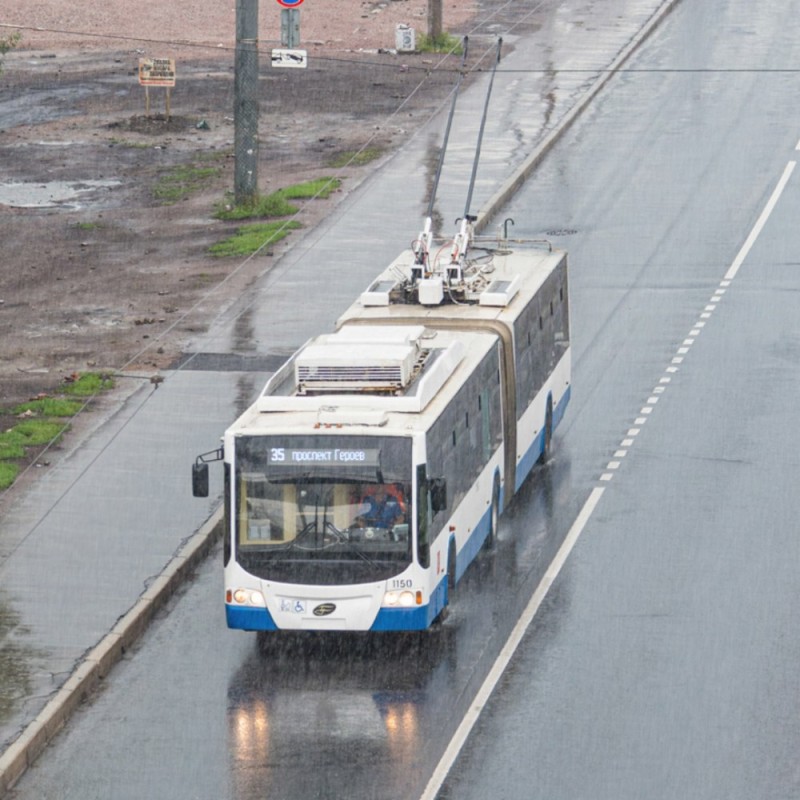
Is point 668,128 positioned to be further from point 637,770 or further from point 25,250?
point 637,770

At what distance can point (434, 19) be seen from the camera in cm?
5841

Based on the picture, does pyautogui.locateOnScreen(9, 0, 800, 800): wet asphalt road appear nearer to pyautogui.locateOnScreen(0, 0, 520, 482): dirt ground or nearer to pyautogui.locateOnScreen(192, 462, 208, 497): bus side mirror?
pyautogui.locateOnScreen(192, 462, 208, 497): bus side mirror

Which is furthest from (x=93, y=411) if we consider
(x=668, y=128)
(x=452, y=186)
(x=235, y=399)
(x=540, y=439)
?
(x=668, y=128)

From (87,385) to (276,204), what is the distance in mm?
13092

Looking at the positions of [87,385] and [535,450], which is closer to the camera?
[535,450]

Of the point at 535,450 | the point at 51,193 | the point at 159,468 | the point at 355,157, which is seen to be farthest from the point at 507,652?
the point at 355,157

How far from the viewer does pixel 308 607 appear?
21.2m

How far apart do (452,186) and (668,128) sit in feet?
25.2

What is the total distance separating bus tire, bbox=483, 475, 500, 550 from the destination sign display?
13.4 ft

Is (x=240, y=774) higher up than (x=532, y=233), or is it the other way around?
(x=532, y=233)

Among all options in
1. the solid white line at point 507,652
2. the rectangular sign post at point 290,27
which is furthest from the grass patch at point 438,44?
the solid white line at point 507,652

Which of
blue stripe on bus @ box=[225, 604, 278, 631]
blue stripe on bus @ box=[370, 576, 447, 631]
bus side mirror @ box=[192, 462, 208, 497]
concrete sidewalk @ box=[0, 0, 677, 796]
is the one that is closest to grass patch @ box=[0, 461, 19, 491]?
concrete sidewalk @ box=[0, 0, 677, 796]

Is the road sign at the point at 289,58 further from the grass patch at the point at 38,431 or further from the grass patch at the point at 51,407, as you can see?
the grass patch at the point at 38,431

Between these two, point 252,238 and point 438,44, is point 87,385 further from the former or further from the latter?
point 438,44
